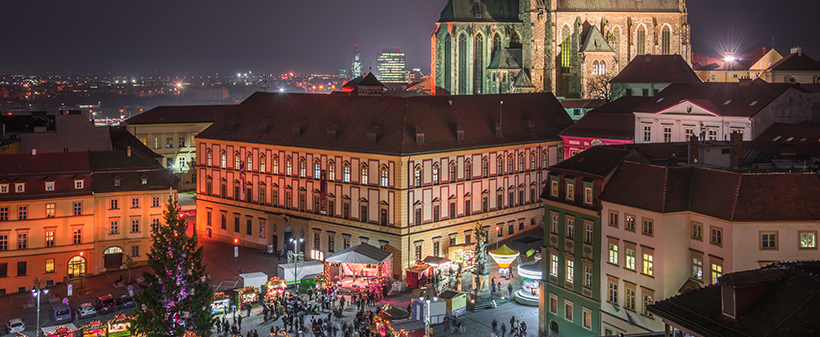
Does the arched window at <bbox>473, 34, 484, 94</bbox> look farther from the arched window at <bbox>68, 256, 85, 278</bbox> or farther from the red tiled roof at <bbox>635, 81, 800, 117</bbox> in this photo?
the arched window at <bbox>68, 256, 85, 278</bbox>

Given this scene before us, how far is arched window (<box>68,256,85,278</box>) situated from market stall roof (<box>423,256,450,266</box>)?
27188mm

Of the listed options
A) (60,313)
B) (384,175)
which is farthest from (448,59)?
(60,313)

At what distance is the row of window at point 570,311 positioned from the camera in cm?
4762

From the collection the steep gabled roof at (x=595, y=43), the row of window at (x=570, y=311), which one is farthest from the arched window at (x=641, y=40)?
Answer: the row of window at (x=570, y=311)

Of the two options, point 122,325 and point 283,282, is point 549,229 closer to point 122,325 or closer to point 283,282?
point 283,282

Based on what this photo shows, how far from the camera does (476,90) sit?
133250 mm

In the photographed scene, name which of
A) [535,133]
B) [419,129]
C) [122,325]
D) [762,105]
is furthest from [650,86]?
[122,325]

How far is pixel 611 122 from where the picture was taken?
263 feet

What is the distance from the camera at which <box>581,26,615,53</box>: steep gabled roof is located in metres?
124

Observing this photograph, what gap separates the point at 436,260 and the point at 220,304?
58.7ft

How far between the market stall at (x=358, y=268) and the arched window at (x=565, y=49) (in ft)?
234

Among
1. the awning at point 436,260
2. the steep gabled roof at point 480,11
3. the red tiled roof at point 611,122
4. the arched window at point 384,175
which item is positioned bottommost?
the awning at point 436,260

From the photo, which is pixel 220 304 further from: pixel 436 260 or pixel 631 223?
pixel 631 223

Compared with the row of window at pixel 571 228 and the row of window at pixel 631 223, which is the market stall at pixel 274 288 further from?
the row of window at pixel 631 223
